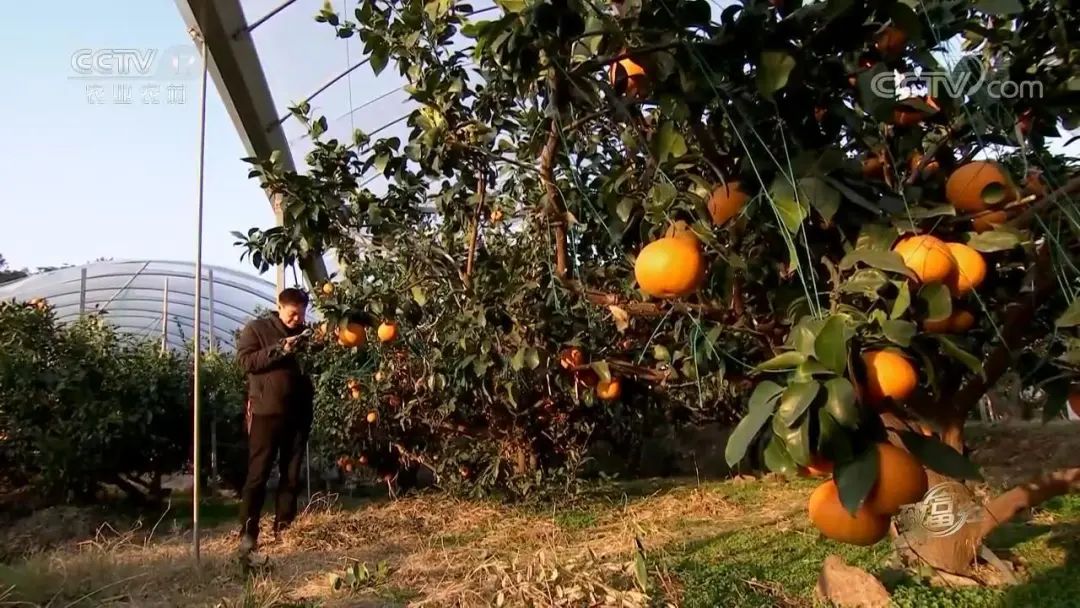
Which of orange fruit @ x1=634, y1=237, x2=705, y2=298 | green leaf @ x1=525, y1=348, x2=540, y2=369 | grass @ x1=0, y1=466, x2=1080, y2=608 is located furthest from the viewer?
green leaf @ x1=525, y1=348, x2=540, y2=369

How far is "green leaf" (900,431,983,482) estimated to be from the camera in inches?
39.3

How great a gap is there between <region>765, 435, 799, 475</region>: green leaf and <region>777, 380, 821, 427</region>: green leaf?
59 mm

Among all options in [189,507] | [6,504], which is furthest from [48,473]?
[189,507]

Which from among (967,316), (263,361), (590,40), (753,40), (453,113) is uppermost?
(453,113)

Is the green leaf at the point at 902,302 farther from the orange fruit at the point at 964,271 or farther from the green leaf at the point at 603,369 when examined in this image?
the green leaf at the point at 603,369

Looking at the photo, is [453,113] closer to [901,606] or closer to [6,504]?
[901,606]

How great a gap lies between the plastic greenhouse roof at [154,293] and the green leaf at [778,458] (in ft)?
39.5

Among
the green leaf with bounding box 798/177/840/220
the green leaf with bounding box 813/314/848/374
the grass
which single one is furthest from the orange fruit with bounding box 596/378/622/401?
the green leaf with bounding box 813/314/848/374

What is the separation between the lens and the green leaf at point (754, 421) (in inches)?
36.0

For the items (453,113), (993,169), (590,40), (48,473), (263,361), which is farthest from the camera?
(48,473)

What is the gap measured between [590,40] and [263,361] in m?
2.35

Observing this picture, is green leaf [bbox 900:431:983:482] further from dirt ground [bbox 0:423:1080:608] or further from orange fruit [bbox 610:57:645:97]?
dirt ground [bbox 0:423:1080:608]

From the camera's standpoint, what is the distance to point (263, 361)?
11.0 ft

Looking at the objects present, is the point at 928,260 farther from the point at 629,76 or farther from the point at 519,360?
the point at 519,360
